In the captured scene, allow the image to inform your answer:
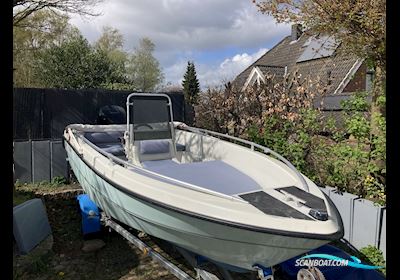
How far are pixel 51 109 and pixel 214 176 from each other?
6.54 m

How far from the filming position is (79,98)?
9133 mm

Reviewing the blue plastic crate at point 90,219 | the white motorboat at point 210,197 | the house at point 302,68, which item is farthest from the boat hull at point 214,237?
the house at point 302,68

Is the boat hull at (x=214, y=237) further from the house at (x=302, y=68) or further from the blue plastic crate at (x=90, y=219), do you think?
the house at (x=302, y=68)

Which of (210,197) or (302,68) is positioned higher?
(302,68)

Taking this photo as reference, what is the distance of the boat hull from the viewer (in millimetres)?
2486

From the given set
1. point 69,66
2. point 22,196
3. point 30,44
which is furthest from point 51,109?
point 30,44

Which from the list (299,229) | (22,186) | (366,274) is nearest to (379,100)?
(366,274)

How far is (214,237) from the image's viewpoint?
266 cm

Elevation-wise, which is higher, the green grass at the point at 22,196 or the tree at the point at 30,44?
the tree at the point at 30,44

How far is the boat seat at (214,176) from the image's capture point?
3.37 metres

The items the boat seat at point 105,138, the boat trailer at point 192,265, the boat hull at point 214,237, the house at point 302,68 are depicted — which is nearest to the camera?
the boat hull at point 214,237

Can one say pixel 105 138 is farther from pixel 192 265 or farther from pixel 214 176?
pixel 192 265

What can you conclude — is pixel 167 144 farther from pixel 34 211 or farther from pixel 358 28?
pixel 358 28

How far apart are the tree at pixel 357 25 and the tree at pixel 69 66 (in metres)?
12.8
